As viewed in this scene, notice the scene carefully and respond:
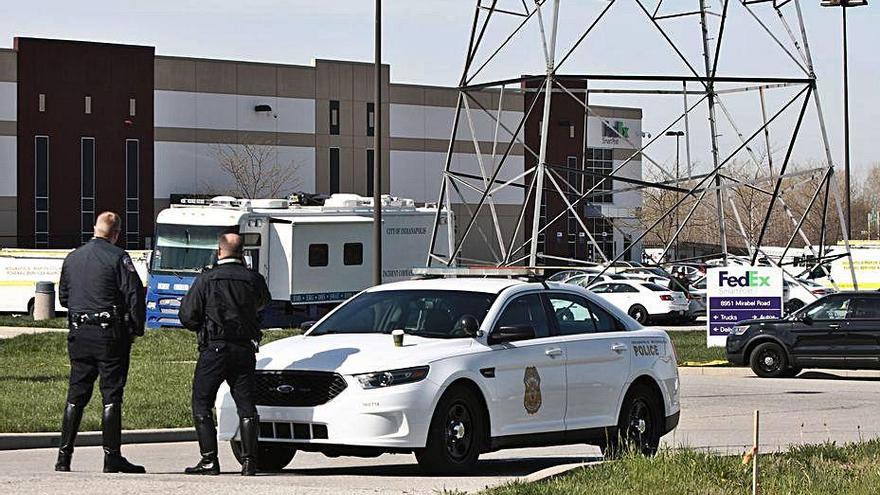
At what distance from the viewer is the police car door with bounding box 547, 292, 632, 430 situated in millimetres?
12688

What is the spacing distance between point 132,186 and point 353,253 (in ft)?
107

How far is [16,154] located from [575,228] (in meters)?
29.2

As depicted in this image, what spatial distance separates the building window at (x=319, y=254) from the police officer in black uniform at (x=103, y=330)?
27.9m

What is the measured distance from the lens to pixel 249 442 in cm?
1120

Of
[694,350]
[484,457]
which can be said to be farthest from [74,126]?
[484,457]

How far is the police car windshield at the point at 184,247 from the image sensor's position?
37.2m

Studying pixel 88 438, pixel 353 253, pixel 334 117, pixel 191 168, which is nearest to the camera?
pixel 88 438

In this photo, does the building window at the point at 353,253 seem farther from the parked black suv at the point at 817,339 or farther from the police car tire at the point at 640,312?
the parked black suv at the point at 817,339

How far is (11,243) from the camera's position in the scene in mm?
68500

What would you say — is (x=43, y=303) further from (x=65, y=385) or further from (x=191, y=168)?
(x=191, y=168)

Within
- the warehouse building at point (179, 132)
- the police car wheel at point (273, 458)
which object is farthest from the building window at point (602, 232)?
the police car wheel at point (273, 458)

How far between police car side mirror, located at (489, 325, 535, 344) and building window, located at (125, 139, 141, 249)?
2392 inches

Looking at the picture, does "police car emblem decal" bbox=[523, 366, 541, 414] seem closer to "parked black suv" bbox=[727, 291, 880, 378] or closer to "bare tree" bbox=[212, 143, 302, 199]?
"parked black suv" bbox=[727, 291, 880, 378]

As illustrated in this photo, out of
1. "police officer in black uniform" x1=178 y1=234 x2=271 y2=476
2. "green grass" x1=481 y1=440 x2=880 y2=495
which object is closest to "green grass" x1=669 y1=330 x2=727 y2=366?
"green grass" x1=481 y1=440 x2=880 y2=495
